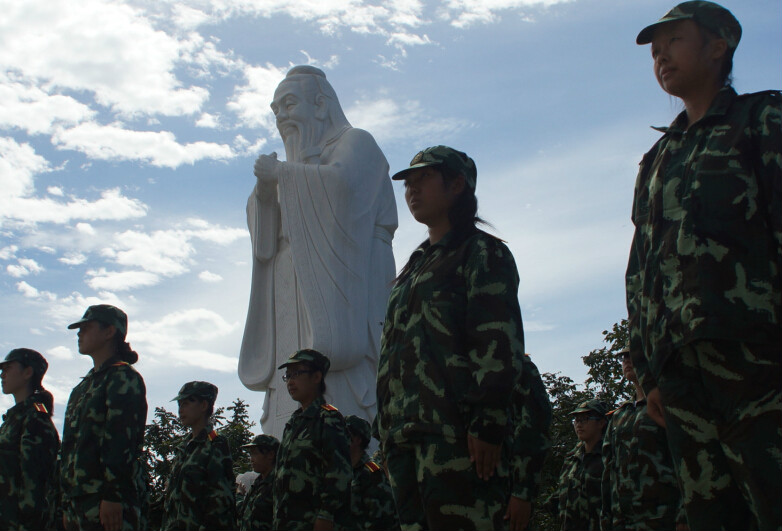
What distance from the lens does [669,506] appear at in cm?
498

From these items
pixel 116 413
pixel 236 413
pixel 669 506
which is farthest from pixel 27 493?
pixel 236 413

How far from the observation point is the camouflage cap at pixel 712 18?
9.42 feet

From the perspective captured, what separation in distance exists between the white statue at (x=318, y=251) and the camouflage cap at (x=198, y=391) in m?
2.76

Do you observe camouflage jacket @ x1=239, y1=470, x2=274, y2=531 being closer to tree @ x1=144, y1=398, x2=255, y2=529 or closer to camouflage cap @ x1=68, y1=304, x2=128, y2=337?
camouflage cap @ x1=68, y1=304, x2=128, y2=337

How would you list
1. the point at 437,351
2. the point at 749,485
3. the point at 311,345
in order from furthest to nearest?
the point at 311,345 < the point at 437,351 < the point at 749,485

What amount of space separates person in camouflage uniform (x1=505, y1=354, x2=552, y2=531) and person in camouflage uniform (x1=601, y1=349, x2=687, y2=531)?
866mm

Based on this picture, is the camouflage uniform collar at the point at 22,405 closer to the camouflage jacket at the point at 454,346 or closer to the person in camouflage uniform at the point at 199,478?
the person in camouflage uniform at the point at 199,478

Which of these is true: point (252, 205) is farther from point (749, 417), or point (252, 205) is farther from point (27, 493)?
point (749, 417)

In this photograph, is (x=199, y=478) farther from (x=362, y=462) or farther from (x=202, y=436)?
(x=362, y=462)

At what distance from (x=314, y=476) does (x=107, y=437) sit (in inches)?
51.7

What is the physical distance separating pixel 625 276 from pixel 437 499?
106 cm

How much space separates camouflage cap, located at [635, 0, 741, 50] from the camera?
287cm

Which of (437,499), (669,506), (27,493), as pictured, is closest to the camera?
(437,499)

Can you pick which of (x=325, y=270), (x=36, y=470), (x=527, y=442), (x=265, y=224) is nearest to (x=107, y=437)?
(x=36, y=470)
